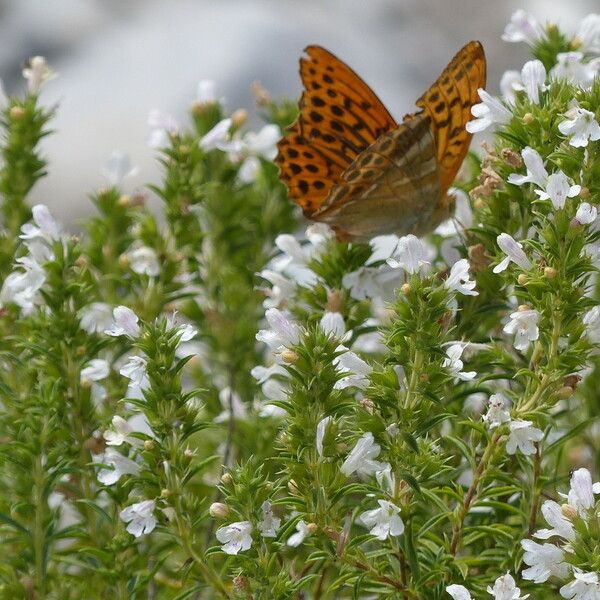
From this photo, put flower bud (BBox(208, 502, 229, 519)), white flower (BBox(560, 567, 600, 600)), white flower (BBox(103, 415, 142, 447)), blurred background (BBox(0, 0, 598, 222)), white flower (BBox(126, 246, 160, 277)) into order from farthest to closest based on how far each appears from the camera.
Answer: blurred background (BBox(0, 0, 598, 222)), white flower (BBox(126, 246, 160, 277)), white flower (BBox(103, 415, 142, 447)), flower bud (BBox(208, 502, 229, 519)), white flower (BBox(560, 567, 600, 600))

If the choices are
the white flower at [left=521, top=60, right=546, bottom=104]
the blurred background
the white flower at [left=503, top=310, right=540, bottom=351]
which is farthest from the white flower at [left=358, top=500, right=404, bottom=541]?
the blurred background

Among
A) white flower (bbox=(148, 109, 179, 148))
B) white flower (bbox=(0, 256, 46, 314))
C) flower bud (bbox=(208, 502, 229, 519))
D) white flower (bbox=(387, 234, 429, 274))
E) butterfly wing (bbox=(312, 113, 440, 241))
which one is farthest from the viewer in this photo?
white flower (bbox=(148, 109, 179, 148))

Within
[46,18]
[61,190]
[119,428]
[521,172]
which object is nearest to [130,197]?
[119,428]

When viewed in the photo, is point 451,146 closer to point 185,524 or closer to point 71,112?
point 185,524

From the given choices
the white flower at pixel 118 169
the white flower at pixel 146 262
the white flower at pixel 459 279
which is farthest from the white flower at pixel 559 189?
the white flower at pixel 118 169

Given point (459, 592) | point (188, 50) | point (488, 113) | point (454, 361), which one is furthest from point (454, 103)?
point (188, 50)

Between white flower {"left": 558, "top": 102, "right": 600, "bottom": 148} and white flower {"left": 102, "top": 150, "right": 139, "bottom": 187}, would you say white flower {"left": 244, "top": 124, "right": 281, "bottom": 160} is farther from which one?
white flower {"left": 558, "top": 102, "right": 600, "bottom": 148}

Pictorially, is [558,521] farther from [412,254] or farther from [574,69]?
[574,69]
